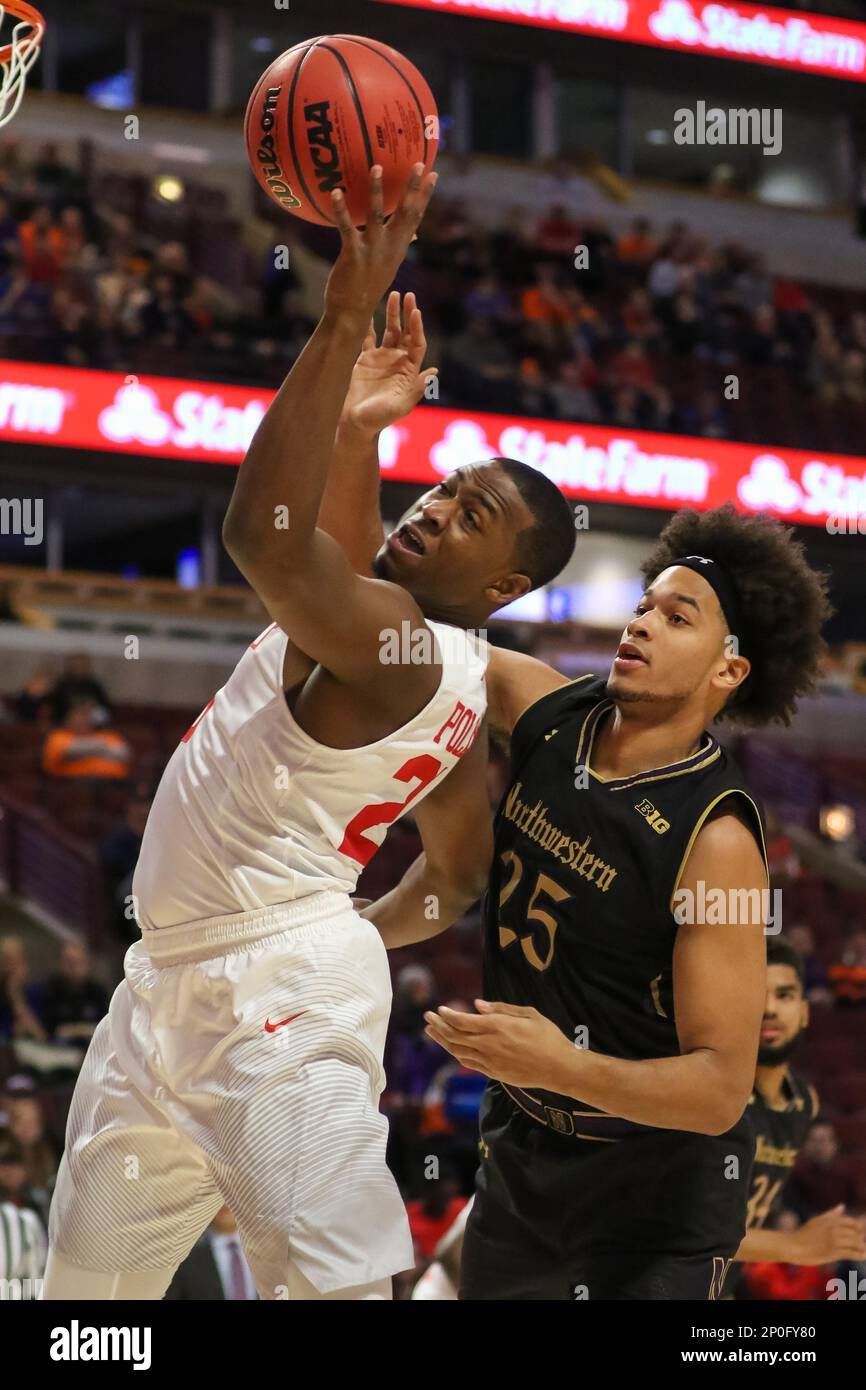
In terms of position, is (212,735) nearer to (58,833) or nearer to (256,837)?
(256,837)

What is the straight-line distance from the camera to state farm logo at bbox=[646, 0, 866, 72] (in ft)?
54.7

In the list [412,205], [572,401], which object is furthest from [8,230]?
[412,205]

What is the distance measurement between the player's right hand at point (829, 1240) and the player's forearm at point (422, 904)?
52.4 inches

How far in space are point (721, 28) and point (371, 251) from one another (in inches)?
600

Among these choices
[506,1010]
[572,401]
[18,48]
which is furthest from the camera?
[572,401]

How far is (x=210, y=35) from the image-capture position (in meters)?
17.1

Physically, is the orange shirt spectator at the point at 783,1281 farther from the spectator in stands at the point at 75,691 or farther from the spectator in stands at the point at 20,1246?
the spectator in stands at the point at 75,691

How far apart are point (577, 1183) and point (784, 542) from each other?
4.31 ft

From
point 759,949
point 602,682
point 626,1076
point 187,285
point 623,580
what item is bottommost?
point 626,1076

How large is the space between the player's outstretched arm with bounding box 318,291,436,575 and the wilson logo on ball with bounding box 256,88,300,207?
287 mm

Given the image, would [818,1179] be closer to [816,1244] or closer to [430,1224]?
[430,1224]

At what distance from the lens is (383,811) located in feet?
10.6

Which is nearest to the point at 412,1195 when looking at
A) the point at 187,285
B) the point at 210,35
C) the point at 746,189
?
the point at 187,285

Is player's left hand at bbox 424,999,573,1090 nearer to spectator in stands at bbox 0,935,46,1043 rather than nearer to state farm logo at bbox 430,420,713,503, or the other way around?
spectator in stands at bbox 0,935,46,1043
